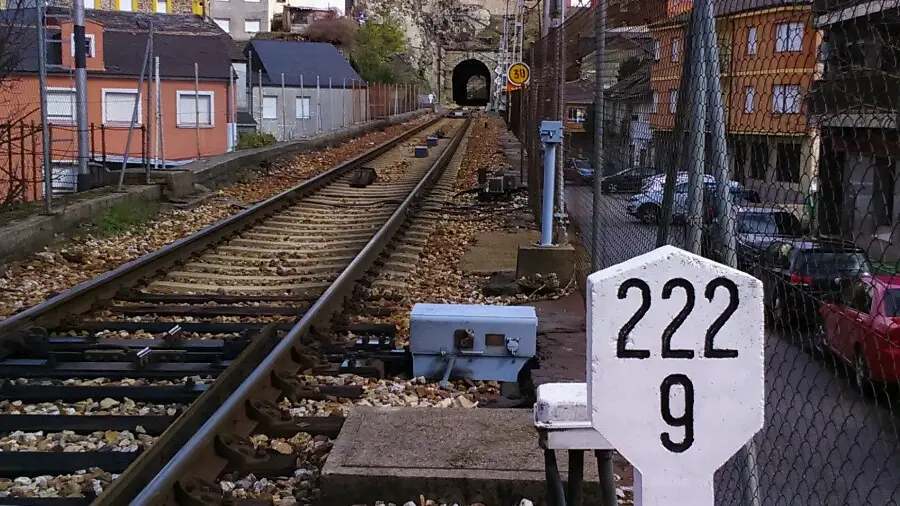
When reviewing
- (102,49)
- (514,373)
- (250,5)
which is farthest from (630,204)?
(250,5)

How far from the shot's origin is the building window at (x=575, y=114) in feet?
30.0

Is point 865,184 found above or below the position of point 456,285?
above

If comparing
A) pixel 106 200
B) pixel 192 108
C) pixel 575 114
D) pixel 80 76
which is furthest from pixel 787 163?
pixel 192 108

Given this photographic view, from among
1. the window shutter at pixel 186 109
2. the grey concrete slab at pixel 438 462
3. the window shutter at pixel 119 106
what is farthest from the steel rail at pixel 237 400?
the window shutter at pixel 119 106

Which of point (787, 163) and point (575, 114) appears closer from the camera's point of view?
point (787, 163)

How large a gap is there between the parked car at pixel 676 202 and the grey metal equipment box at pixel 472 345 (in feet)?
2.96

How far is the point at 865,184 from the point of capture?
8.32ft

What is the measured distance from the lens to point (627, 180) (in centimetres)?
632

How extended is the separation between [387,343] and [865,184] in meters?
4.59

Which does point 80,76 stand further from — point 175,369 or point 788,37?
point 788,37

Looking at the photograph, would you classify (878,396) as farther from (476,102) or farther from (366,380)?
(476,102)

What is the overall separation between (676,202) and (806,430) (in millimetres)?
1218

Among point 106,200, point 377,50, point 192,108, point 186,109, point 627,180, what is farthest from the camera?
point 377,50

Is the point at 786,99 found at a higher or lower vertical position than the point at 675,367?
higher
